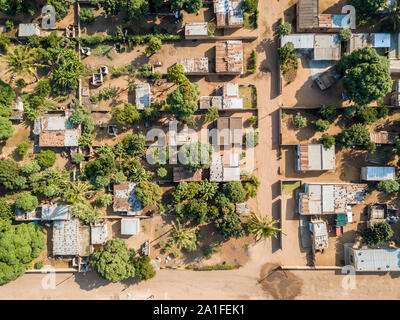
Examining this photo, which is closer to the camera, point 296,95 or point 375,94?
point 375,94

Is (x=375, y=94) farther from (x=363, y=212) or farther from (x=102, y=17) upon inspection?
(x=102, y=17)

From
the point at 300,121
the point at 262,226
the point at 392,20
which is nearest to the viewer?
the point at 262,226

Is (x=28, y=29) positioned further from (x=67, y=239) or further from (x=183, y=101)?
(x=67, y=239)

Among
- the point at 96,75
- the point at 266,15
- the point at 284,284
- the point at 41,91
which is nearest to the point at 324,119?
Answer: the point at 266,15

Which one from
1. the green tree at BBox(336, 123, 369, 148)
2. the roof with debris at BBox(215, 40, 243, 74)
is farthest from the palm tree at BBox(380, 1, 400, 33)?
the roof with debris at BBox(215, 40, 243, 74)

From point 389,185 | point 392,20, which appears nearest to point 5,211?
point 389,185

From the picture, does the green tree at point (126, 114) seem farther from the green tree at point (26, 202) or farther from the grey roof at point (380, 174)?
the grey roof at point (380, 174)
